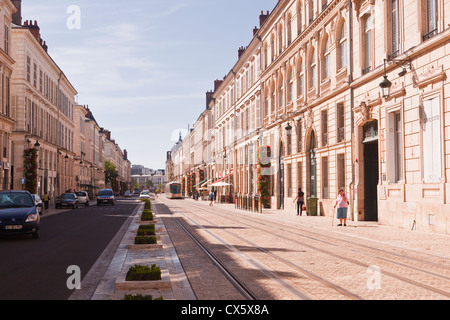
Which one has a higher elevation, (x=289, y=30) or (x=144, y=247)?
(x=289, y=30)

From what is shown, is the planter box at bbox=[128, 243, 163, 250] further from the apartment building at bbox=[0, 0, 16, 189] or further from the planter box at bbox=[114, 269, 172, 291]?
the apartment building at bbox=[0, 0, 16, 189]

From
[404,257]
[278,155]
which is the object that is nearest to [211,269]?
[404,257]

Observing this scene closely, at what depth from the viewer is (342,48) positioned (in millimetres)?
28031

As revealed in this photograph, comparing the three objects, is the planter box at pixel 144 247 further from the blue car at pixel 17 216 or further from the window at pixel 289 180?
the window at pixel 289 180

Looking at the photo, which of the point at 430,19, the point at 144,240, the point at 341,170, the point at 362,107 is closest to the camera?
the point at 144,240

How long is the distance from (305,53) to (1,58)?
69.2ft

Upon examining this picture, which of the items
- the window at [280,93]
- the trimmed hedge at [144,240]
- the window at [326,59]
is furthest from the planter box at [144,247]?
the window at [280,93]

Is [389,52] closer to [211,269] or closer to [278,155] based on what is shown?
[211,269]

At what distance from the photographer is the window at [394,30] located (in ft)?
71.1

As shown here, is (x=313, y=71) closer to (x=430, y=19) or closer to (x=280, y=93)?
(x=280, y=93)

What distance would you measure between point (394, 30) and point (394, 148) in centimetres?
495

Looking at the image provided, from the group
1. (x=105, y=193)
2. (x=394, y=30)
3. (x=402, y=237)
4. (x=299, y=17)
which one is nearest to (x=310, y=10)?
(x=299, y=17)
